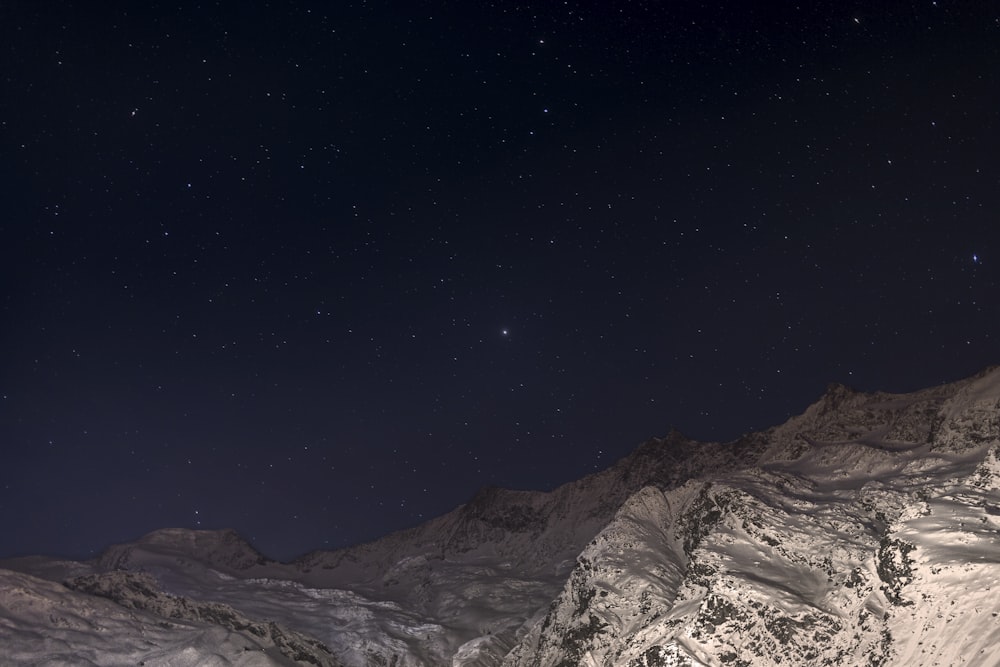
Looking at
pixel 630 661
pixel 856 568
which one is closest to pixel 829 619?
pixel 856 568

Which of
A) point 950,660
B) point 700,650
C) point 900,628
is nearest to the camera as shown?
point 950,660

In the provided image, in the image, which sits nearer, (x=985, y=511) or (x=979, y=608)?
(x=979, y=608)

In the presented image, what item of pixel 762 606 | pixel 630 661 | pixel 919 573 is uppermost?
pixel 919 573

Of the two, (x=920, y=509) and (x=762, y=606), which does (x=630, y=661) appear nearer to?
(x=762, y=606)

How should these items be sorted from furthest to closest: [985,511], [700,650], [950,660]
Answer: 1. [700,650]
2. [985,511]
3. [950,660]

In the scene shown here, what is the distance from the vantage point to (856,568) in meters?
178

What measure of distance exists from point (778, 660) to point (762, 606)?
13.5 meters

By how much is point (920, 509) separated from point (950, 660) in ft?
117

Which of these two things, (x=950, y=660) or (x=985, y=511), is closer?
(x=950, y=660)

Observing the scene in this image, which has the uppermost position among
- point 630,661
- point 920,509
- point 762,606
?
point 920,509

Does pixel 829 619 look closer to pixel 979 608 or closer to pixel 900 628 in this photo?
pixel 900 628

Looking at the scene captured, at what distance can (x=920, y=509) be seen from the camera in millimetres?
171750

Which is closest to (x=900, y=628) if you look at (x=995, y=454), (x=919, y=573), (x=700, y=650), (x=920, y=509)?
(x=919, y=573)

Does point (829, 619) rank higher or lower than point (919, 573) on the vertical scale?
lower
